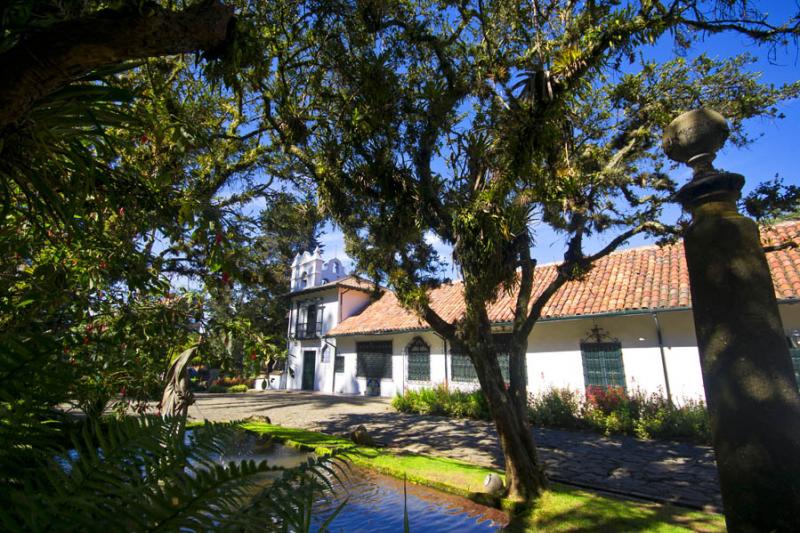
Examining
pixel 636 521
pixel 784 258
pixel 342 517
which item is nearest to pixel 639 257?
pixel 784 258

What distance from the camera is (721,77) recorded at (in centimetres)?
723

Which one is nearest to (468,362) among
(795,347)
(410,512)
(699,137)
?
(795,347)

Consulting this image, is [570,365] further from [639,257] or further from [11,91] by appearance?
[11,91]

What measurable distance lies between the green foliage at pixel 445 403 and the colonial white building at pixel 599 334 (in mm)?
1570

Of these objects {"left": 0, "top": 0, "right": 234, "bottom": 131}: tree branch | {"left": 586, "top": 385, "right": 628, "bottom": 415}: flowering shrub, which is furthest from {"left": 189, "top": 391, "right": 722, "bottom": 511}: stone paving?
{"left": 0, "top": 0, "right": 234, "bottom": 131}: tree branch

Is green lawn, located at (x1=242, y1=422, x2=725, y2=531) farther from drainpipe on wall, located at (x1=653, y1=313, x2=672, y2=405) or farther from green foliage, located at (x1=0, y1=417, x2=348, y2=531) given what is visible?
drainpipe on wall, located at (x1=653, y1=313, x2=672, y2=405)

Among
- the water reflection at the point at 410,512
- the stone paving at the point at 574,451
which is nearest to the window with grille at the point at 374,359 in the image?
the stone paving at the point at 574,451

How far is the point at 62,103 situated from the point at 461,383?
16.1 m

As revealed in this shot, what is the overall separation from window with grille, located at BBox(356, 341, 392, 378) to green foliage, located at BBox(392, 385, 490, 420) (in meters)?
4.24

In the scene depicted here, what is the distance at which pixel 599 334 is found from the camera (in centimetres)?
1246

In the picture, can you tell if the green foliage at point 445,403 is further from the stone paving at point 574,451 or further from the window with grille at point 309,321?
the window with grille at point 309,321

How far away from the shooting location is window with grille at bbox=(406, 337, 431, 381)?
17.7 metres

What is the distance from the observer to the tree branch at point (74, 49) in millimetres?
1093

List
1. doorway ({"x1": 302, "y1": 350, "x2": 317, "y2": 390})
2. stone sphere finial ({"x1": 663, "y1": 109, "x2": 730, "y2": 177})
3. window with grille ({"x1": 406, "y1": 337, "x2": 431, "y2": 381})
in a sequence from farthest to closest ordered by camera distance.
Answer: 1. doorway ({"x1": 302, "y1": 350, "x2": 317, "y2": 390})
2. window with grille ({"x1": 406, "y1": 337, "x2": 431, "y2": 381})
3. stone sphere finial ({"x1": 663, "y1": 109, "x2": 730, "y2": 177})
